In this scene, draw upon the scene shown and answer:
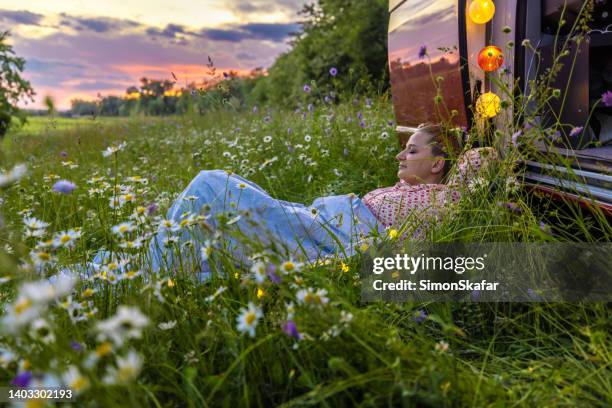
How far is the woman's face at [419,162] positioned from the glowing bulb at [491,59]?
746mm

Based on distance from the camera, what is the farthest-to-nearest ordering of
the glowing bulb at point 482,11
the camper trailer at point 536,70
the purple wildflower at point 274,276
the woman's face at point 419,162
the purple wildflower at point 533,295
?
the woman's face at point 419,162 → the glowing bulb at point 482,11 → the camper trailer at point 536,70 → the purple wildflower at point 533,295 → the purple wildflower at point 274,276

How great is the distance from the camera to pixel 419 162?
347 cm

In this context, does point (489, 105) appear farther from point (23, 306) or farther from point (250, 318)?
point (23, 306)

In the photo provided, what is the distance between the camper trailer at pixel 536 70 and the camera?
2379 mm

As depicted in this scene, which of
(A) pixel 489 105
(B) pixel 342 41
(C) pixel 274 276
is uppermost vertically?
(B) pixel 342 41

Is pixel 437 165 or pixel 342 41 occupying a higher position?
pixel 342 41

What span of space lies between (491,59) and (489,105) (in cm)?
31

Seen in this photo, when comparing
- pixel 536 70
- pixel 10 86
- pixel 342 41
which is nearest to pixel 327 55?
pixel 342 41

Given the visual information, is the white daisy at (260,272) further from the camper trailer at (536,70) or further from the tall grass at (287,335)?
the camper trailer at (536,70)

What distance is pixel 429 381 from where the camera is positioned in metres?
1.28

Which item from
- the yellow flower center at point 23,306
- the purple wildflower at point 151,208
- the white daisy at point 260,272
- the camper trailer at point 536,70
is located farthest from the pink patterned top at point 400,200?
the yellow flower center at point 23,306

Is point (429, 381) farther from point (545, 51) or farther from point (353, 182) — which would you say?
point (353, 182)

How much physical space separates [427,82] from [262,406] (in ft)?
9.11

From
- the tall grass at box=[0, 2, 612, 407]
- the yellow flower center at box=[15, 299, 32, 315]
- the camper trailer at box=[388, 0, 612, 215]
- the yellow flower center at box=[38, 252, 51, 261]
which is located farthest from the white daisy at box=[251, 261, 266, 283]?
the camper trailer at box=[388, 0, 612, 215]
